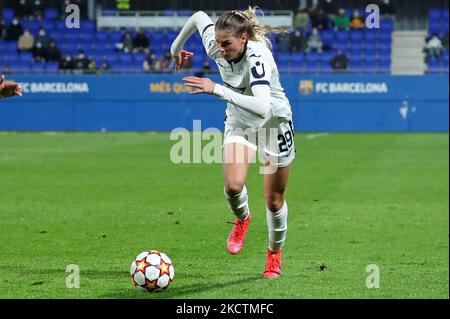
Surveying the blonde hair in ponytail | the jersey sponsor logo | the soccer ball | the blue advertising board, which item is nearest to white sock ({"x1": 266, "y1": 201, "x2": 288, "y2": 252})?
the soccer ball

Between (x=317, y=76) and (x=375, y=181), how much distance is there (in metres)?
17.2

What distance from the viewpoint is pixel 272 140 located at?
8523 mm

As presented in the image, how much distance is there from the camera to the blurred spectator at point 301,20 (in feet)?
129

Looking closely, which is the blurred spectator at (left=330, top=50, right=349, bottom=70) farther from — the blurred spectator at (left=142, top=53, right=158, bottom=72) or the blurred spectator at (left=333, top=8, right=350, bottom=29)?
the blurred spectator at (left=142, top=53, right=158, bottom=72)

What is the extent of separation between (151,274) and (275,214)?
1.59 metres

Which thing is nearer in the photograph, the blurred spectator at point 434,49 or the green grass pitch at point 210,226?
the green grass pitch at point 210,226

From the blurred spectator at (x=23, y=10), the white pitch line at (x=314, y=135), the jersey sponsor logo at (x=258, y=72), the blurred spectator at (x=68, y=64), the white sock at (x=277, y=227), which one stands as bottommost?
the white pitch line at (x=314, y=135)

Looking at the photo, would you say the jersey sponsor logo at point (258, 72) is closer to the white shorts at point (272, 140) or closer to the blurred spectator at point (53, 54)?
the white shorts at point (272, 140)

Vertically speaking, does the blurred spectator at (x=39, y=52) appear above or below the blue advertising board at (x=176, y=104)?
above

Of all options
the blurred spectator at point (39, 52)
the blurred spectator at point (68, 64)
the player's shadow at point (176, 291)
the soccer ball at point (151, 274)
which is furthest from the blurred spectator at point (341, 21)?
the soccer ball at point (151, 274)

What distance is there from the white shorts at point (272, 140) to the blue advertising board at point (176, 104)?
25.6m

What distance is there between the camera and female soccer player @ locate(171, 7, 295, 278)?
8.00 metres

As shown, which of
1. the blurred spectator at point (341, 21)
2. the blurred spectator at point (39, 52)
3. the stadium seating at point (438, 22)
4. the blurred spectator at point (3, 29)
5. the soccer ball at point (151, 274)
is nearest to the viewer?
the soccer ball at point (151, 274)
